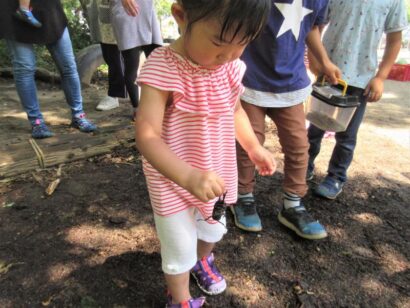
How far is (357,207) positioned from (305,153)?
69 centimetres

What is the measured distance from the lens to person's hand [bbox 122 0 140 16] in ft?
9.63

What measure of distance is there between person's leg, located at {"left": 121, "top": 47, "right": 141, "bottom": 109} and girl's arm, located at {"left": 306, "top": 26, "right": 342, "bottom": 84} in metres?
1.66

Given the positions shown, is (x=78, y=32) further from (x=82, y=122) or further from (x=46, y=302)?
(x=46, y=302)

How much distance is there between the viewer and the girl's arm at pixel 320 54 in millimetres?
1997

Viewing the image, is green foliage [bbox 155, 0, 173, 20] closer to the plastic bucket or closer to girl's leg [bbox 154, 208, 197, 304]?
the plastic bucket

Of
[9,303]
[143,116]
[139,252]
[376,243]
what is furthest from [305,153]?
[9,303]

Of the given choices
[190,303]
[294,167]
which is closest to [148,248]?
[190,303]

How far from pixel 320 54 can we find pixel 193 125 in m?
1.10

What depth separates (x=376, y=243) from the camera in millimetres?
2119

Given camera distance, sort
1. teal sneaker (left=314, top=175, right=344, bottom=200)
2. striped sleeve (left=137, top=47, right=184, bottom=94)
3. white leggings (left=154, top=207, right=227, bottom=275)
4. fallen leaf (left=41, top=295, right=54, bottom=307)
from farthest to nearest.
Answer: teal sneaker (left=314, top=175, right=344, bottom=200)
fallen leaf (left=41, top=295, right=54, bottom=307)
white leggings (left=154, top=207, right=227, bottom=275)
striped sleeve (left=137, top=47, right=184, bottom=94)

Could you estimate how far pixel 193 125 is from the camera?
1253 mm

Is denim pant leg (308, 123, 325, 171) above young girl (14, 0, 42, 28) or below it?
below

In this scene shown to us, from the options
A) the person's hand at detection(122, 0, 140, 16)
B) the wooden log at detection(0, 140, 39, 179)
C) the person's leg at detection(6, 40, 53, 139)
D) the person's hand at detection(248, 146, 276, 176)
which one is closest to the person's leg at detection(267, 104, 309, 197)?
the person's hand at detection(248, 146, 276, 176)

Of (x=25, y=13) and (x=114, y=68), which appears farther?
(x=114, y=68)
